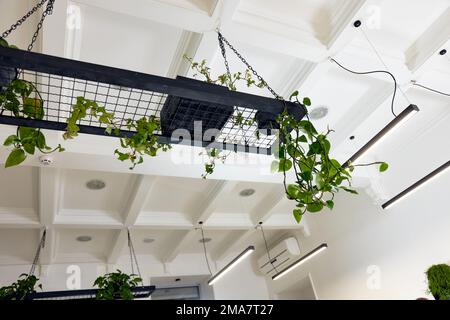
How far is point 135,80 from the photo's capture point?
981 millimetres

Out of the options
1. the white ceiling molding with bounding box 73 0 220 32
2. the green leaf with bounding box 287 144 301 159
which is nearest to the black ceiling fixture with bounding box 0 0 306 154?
the green leaf with bounding box 287 144 301 159

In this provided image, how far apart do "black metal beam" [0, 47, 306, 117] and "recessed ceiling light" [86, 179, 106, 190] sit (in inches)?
121

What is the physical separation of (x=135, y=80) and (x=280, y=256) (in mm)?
5790

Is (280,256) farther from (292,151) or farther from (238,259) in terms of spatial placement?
(292,151)

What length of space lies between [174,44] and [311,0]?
0.99m

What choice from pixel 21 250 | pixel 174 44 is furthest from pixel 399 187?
pixel 21 250

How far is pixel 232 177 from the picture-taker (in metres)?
3.43

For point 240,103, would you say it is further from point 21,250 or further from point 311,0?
point 21,250

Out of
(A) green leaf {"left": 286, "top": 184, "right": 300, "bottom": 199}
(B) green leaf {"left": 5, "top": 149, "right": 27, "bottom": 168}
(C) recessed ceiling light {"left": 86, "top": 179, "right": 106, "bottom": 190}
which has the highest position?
(C) recessed ceiling light {"left": 86, "top": 179, "right": 106, "bottom": 190}

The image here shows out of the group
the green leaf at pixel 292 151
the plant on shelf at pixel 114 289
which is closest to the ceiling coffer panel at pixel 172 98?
the green leaf at pixel 292 151

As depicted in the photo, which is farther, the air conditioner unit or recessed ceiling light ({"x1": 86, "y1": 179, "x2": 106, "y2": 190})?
the air conditioner unit

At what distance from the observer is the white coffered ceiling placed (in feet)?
6.75

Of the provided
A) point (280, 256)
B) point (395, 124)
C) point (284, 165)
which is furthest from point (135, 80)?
point (280, 256)

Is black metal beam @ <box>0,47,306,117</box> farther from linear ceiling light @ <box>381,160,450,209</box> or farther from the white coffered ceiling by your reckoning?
linear ceiling light @ <box>381,160,450,209</box>
